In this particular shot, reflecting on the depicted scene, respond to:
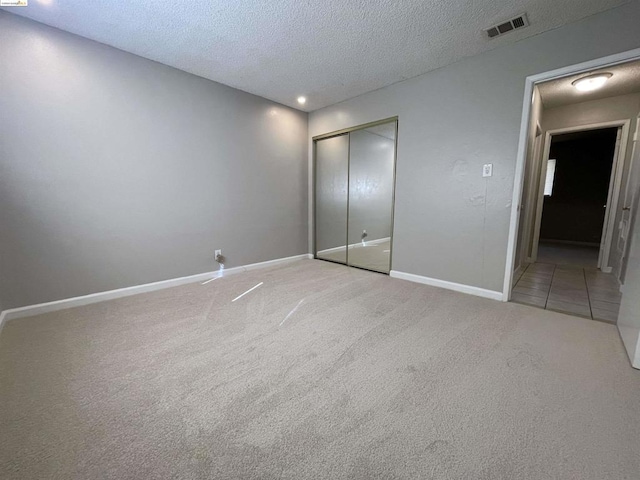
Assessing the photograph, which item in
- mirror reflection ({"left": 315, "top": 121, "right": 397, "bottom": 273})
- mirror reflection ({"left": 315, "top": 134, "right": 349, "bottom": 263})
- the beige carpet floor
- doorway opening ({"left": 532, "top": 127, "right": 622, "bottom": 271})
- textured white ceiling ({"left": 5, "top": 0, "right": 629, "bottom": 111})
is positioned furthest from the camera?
doorway opening ({"left": 532, "top": 127, "right": 622, "bottom": 271})

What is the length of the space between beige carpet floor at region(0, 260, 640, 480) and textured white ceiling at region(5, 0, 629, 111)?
2.49 meters

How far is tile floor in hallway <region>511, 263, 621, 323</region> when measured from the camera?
240cm

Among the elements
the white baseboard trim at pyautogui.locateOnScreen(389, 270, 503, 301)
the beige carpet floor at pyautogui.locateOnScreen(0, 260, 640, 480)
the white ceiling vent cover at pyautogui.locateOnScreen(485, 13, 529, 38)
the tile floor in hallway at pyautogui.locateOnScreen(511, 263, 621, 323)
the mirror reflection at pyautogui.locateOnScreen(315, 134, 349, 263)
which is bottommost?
the beige carpet floor at pyautogui.locateOnScreen(0, 260, 640, 480)

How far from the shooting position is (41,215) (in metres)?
2.25

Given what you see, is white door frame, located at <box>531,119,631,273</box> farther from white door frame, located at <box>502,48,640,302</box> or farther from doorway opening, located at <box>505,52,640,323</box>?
white door frame, located at <box>502,48,640,302</box>

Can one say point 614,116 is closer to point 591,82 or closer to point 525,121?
point 591,82

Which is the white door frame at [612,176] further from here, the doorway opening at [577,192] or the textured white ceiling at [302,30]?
the textured white ceiling at [302,30]

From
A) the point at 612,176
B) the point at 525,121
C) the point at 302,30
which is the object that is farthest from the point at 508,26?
the point at 612,176

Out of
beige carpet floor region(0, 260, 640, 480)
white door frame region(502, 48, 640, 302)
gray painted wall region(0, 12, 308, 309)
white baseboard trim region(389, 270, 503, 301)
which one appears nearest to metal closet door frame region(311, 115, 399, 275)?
white baseboard trim region(389, 270, 503, 301)

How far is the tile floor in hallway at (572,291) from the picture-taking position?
2.40 metres

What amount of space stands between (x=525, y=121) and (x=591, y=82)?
54.4 inches

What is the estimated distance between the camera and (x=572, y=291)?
9.41 ft

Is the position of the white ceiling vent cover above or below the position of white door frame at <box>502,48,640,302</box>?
above

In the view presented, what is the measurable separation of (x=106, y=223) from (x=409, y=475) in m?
3.15
